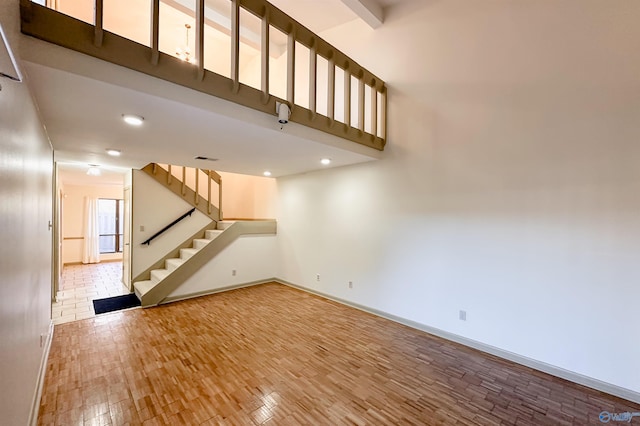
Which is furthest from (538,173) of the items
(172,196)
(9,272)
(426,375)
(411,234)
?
(172,196)

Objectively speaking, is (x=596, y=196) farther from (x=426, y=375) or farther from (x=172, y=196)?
(x=172, y=196)

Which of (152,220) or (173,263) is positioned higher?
(152,220)

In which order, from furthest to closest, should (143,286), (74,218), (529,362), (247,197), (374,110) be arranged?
(74,218) < (247,197) < (143,286) < (374,110) < (529,362)

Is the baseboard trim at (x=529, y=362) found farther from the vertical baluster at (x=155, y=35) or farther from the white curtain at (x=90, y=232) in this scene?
the white curtain at (x=90, y=232)

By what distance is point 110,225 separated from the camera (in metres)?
9.15

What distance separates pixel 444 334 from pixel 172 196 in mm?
5477

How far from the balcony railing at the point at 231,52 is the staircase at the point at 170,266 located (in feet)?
10.6

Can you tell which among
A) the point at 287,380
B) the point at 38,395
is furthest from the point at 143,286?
the point at 287,380

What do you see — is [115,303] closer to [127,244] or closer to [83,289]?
[127,244]

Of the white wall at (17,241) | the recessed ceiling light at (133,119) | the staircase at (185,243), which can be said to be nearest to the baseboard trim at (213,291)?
the staircase at (185,243)

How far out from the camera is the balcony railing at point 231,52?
1.69 meters

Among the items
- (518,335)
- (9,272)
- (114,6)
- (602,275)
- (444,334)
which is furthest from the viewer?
(114,6)

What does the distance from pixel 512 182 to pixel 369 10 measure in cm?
317

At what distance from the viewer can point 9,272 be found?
1369mm
